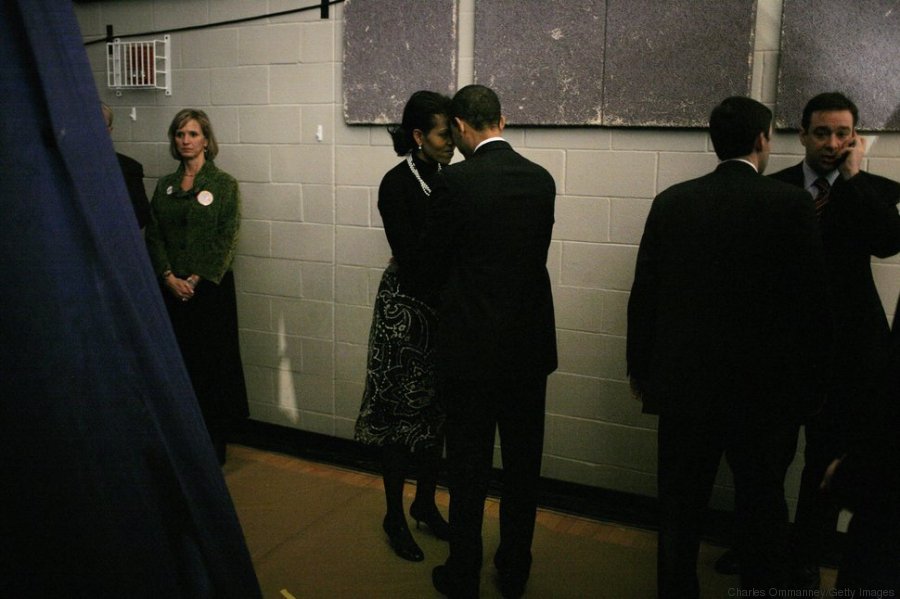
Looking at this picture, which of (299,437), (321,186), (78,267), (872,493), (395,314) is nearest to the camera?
(78,267)

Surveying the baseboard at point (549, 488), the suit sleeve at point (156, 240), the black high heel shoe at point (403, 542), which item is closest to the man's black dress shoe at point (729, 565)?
the baseboard at point (549, 488)

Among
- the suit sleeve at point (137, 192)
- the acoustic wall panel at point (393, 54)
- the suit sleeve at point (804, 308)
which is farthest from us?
the suit sleeve at point (137, 192)

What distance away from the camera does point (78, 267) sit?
71 cm

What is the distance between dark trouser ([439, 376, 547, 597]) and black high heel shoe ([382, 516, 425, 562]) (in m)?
0.41

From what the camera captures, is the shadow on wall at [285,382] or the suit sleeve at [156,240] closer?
the suit sleeve at [156,240]

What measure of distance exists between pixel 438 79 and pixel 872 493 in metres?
2.57

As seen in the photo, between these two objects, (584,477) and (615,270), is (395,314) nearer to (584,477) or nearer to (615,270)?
(615,270)

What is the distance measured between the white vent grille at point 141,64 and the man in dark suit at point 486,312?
7.79ft

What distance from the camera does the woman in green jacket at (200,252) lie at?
3.54 m

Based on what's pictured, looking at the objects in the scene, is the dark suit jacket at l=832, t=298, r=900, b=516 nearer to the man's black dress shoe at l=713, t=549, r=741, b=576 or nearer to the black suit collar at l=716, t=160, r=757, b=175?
the black suit collar at l=716, t=160, r=757, b=175

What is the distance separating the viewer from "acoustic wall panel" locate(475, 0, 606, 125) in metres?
3.00

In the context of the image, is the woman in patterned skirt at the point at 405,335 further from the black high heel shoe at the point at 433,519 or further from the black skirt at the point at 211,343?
the black skirt at the point at 211,343

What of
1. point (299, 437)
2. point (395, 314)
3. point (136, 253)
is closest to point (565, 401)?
point (395, 314)

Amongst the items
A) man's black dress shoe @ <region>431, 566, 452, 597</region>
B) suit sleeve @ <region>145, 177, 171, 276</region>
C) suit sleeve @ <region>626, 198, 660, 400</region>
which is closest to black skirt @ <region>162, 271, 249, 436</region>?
suit sleeve @ <region>145, 177, 171, 276</region>
